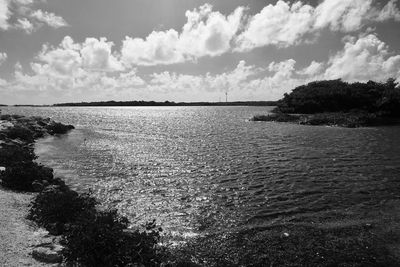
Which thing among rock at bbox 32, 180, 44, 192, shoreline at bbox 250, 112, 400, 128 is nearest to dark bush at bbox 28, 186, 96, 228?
rock at bbox 32, 180, 44, 192

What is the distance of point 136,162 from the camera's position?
117 ft

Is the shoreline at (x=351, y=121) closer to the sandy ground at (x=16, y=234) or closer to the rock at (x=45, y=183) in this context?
the rock at (x=45, y=183)

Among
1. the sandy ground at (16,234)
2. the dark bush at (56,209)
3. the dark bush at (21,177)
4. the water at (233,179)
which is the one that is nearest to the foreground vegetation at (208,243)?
the dark bush at (56,209)

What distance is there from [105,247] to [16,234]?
4768 millimetres

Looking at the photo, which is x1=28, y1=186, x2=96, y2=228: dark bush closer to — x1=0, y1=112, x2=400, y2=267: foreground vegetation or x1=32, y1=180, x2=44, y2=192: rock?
x1=0, y1=112, x2=400, y2=267: foreground vegetation

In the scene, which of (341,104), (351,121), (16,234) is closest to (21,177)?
(16,234)

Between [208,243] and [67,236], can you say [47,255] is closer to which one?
[67,236]

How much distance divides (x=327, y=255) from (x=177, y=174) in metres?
17.7

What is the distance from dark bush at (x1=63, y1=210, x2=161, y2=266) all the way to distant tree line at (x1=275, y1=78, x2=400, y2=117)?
9194 centimetres

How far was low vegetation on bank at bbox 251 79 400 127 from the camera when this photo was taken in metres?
79.4

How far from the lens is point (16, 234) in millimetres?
13344

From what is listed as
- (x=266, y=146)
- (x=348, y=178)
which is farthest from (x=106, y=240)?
(x=266, y=146)

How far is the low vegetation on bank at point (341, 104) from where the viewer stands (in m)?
79.4

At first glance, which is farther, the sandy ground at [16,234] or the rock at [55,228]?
the rock at [55,228]
